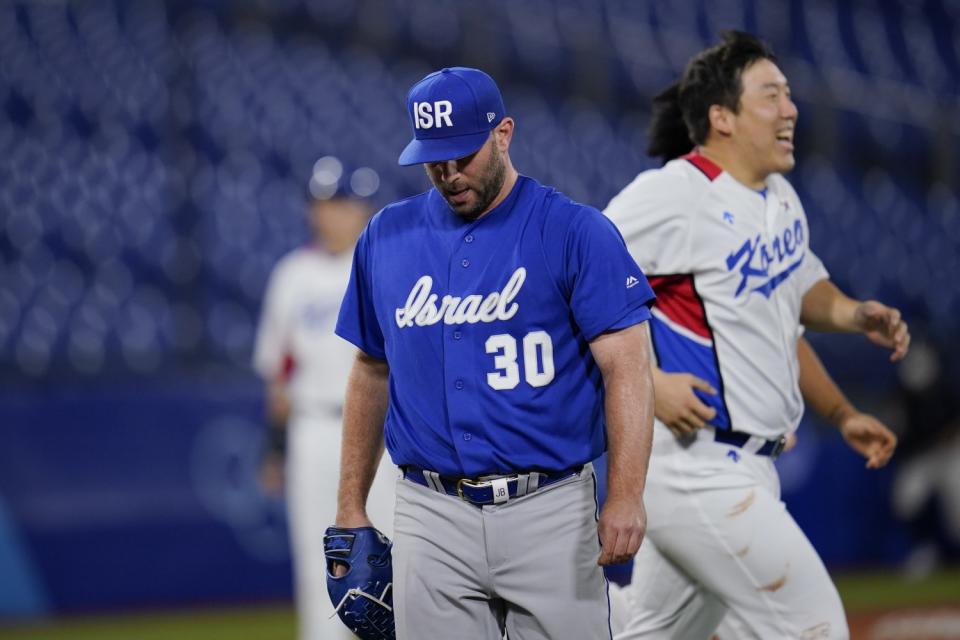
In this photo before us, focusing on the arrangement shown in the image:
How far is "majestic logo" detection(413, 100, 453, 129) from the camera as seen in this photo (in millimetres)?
3748

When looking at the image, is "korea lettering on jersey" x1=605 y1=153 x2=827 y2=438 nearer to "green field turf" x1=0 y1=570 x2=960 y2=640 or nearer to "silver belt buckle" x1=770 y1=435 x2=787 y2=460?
"silver belt buckle" x1=770 y1=435 x2=787 y2=460

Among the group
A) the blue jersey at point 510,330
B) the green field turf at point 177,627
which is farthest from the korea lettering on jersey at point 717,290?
the green field turf at point 177,627

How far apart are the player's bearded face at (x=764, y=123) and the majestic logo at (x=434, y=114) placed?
1.39m

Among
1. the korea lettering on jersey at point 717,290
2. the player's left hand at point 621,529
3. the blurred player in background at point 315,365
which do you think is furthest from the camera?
the blurred player in background at point 315,365

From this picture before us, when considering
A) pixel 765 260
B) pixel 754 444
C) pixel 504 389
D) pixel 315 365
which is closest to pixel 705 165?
pixel 765 260

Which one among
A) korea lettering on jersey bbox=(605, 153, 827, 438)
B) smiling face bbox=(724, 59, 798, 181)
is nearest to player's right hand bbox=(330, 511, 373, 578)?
korea lettering on jersey bbox=(605, 153, 827, 438)

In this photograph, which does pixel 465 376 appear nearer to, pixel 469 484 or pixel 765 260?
pixel 469 484

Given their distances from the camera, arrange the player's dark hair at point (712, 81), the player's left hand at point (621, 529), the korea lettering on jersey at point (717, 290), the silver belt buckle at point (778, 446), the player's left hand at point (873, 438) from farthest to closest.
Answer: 1. the player's left hand at point (873, 438)
2. the player's dark hair at point (712, 81)
3. the silver belt buckle at point (778, 446)
4. the korea lettering on jersey at point (717, 290)
5. the player's left hand at point (621, 529)

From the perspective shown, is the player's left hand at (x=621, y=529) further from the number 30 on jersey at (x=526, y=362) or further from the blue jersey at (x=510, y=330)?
the number 30 on jersey at (x=526, y=362)

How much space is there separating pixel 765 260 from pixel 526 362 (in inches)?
48.7

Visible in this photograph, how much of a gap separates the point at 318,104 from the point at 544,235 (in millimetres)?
8394

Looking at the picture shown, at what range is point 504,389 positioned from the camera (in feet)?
12.4

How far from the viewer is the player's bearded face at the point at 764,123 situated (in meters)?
4.76

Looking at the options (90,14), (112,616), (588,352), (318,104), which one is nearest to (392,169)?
(318,104)
